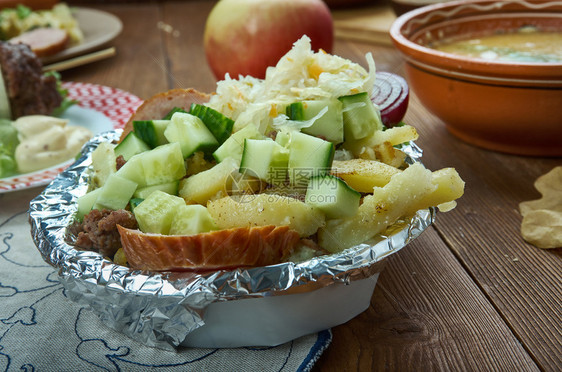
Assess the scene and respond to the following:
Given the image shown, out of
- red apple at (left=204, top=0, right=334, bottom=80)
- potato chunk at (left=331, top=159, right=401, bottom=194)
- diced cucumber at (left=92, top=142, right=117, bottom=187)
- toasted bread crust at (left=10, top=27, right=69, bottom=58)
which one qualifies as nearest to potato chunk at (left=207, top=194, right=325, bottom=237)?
potato chunk at (left=331, top=159, right=401, bottom=194)

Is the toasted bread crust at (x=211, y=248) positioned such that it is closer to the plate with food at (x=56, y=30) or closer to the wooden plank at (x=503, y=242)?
the wooden plank at (x=503, y=242)

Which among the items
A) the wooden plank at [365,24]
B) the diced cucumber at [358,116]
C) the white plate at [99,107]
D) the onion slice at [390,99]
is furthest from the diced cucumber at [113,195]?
the wooden plank at [365,24]

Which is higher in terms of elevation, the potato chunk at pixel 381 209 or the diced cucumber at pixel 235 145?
the diced cucumber at pixel 235 145

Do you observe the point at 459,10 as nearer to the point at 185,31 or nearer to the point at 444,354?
the point at 444,354

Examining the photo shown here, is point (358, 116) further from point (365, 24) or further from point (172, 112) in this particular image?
point (365, 24)

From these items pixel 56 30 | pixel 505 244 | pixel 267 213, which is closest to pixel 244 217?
pixel 267 213

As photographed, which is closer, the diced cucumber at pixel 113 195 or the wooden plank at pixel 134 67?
the diced cucumber at pixel 113 195
